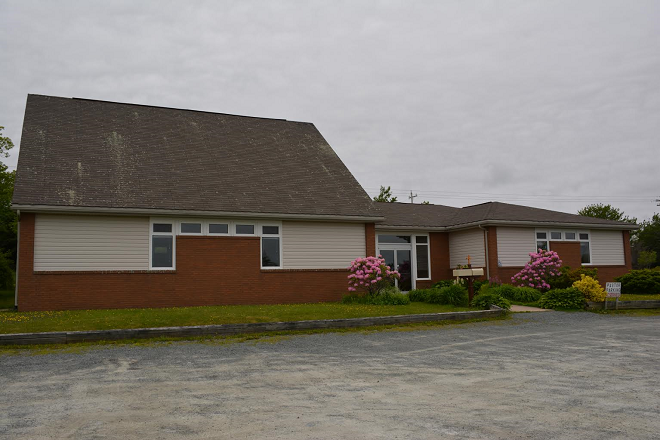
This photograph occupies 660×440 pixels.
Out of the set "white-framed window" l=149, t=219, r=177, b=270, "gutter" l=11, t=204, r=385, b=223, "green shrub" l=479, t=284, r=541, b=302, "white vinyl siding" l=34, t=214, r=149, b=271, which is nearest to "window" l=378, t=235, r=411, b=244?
"gutter" l=11, t=204, r=385, b=223

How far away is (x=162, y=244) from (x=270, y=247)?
3671 millimetres

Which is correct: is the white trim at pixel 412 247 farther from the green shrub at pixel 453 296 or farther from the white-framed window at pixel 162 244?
the white-framed window at pixel 162 244

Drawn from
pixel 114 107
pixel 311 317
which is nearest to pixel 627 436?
pixel 311 317

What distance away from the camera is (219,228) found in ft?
59.0

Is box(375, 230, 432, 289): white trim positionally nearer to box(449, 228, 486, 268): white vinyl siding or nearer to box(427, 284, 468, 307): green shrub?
box(449, 228, 486, 268): white vinyl siding

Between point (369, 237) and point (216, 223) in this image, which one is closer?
point (216, 223)

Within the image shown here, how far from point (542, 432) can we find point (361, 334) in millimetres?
7466

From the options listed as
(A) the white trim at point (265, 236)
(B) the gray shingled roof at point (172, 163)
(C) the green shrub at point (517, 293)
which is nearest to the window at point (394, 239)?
(B) the gray shingled roof at point (172, 163)

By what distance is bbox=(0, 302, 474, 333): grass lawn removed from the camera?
1200 cm

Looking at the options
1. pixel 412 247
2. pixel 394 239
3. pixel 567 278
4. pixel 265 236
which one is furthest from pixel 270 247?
pixel 567 278

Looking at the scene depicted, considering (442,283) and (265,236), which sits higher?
(265,236)

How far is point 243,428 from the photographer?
5164 millimetres

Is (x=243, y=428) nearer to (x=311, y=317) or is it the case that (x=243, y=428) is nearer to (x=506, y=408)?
(x=506, y=408)

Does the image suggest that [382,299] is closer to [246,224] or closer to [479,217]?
[246,224]
